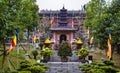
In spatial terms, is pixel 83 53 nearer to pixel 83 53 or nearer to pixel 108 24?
pixel 83 53

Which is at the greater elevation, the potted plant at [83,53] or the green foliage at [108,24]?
the green foliage at [108,24]

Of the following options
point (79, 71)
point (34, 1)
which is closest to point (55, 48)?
point (34, 1)

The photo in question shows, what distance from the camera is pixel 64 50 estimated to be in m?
43.5

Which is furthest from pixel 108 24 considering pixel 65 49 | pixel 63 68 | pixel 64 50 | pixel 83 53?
pixel 63 68

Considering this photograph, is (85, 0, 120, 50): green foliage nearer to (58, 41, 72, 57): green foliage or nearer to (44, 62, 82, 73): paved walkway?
(58, 41, 72, 57): green foliage

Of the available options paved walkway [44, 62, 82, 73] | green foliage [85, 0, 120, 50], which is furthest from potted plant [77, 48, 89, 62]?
paved walkway [44, 62, 82, 73]

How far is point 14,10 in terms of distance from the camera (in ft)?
110

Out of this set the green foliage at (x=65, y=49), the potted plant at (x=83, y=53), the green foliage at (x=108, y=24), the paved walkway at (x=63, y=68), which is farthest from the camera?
the potted plant at (x=83, y=53)

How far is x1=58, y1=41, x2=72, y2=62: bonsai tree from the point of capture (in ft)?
141

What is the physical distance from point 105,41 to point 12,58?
11.3 metres

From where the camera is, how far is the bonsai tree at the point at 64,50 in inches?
1697

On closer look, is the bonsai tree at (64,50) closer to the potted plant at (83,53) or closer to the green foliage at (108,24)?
the potted plant at (83,53)

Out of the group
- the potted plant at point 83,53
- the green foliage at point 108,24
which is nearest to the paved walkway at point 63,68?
the potted plant at point 83,53

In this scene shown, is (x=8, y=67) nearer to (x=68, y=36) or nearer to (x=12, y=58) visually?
(x=12, y=58)
